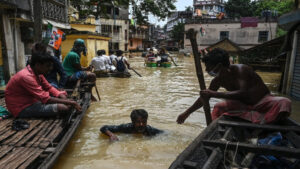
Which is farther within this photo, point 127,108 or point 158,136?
point 127,108

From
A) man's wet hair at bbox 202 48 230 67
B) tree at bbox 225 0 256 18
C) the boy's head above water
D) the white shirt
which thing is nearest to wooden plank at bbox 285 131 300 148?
man's wet hair at bbox 202 48 230 67

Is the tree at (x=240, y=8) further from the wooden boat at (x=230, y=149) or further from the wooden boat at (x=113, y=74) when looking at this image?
the wooden boat at (x=230, y=149)

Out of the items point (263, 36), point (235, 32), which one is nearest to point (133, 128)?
point (235, 32)

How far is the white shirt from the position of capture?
1192cm

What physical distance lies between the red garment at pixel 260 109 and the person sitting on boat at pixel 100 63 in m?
9.12

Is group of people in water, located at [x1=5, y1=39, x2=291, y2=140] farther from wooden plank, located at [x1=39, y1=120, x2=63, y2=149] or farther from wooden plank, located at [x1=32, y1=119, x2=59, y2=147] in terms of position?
wooden plank, located at [x1=39, y1=120, x2=63, y2=149]

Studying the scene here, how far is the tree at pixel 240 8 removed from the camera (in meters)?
40.2

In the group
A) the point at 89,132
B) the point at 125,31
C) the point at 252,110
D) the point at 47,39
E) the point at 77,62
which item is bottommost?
the point at 89,132

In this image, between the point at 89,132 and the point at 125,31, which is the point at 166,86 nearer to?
the point at 89,132

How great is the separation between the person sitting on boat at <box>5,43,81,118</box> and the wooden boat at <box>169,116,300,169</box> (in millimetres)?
2444

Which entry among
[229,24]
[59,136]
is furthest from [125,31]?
[59,136]

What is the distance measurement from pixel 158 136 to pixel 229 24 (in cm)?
3345

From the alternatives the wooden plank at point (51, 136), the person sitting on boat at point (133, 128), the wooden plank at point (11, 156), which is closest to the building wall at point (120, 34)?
the person sitting on boat at point (133, 128)

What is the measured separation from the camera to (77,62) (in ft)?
20.7
